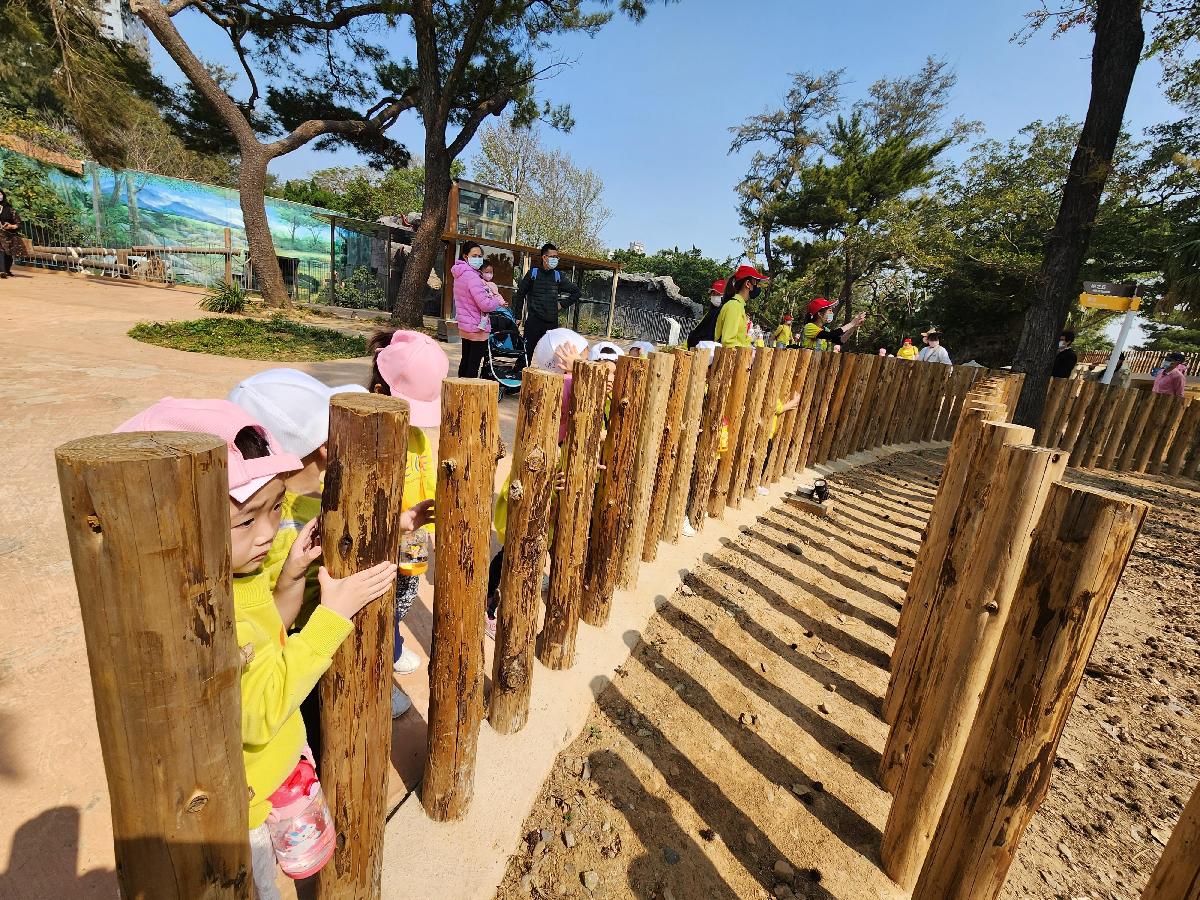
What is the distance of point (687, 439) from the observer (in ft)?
11.6

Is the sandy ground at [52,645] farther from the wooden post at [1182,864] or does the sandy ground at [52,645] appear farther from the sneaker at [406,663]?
the wooden post at [1182,864]

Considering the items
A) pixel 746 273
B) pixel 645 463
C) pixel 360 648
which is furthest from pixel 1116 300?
pixel 360 648

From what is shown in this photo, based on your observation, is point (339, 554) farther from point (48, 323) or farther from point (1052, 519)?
point (48, 323)

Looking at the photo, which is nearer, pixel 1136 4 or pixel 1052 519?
pixel 1052 519

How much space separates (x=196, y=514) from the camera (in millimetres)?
790

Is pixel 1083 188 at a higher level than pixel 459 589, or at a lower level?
higher

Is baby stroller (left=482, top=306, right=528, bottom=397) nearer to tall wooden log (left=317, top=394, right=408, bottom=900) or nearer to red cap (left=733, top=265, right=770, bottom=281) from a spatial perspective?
red cap (left=733, top=265, right=770, bottom=281)

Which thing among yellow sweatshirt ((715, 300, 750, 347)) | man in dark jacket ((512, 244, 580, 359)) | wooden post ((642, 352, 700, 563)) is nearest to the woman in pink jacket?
man in dark jacket ((512, 244, 580, 359))

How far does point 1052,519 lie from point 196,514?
1.74 metres

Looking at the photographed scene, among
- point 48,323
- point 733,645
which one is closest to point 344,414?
point 733,645

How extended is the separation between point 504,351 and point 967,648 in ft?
18.4

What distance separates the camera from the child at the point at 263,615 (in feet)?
3.71

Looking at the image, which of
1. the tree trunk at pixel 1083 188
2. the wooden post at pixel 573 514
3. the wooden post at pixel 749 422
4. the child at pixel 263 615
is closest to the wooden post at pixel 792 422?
the wooden post at pixel 749 422

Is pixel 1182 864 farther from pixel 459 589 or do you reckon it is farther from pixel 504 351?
pixel 504 351
